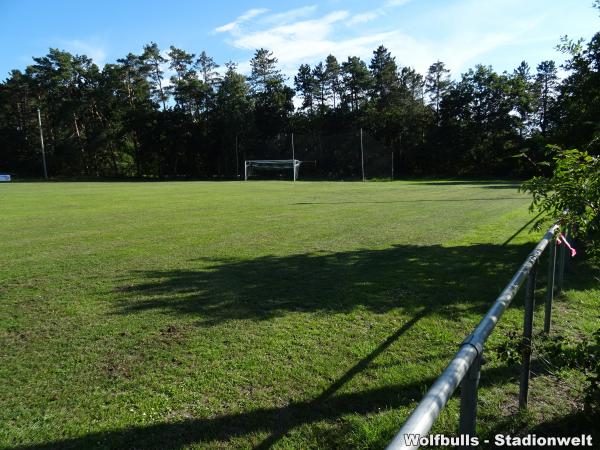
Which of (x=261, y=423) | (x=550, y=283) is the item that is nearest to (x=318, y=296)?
(x=550, y=283)

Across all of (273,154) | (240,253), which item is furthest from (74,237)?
(273,154)

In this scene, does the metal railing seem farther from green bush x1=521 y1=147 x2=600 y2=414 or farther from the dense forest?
the dense forest

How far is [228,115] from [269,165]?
12953 millimetres

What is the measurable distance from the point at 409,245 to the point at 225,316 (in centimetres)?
518

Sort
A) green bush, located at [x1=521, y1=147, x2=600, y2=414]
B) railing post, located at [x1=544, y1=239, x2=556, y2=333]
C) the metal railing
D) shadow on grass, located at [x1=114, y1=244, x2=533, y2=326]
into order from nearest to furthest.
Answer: the metal railing → green bush, located at [x1=521, y1=147, x2=600, y2=414] → railing post, located at [x1=544, y1=239, x2=556, y2=333] → shadow on grass, located at [x1=114, y1=244, x2=533, y2=326]

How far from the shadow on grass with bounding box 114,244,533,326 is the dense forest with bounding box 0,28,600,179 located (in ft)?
155

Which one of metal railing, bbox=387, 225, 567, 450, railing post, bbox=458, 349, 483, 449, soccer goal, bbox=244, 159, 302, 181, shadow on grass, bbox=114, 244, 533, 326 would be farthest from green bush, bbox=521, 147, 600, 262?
soccer goal, bbox=244, 159, 302, 181

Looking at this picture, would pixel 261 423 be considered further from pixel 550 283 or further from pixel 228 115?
pixel 228 115

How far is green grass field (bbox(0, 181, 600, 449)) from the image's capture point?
282 centimetres

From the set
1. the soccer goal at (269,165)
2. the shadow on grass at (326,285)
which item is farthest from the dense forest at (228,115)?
the shadow on grass at (326,285)

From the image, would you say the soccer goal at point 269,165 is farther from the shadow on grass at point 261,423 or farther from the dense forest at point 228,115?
the shadow on grass at point 261,423

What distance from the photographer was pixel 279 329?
4.38m

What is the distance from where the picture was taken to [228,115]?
61.9 metres

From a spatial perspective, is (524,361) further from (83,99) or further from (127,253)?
(83,99)
